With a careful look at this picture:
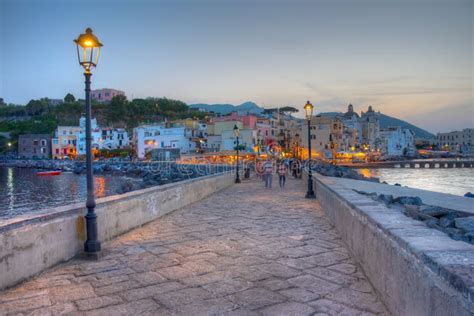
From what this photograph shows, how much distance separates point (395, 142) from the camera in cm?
11775

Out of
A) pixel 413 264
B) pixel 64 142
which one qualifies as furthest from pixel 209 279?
pixel 64 142

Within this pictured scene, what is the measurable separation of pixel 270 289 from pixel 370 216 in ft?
4.81

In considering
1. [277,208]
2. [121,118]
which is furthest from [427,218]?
[121,118]

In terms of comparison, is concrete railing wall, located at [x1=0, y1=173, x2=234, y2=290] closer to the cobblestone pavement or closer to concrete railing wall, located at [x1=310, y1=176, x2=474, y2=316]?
the cobblestone pavement

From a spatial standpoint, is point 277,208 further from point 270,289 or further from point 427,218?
point 270,289

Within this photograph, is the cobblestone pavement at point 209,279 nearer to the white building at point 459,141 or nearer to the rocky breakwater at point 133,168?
the rocky breakwater at point 133,168

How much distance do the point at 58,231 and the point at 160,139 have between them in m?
70.3

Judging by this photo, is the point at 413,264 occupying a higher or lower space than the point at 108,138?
lower

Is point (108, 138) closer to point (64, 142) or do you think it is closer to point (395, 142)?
point (64, 142)

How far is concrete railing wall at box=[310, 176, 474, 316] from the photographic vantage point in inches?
83.7

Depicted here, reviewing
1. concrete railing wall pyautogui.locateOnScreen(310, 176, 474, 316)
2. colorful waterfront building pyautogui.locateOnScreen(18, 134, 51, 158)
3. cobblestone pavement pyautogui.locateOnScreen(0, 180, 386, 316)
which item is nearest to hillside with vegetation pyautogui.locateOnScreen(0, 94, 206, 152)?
colorful waterfront building pyautogui.locateOnScreen(18, 134, 51, 158)

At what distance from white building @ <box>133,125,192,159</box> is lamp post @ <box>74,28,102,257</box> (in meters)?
65.7

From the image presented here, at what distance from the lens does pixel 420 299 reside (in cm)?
249

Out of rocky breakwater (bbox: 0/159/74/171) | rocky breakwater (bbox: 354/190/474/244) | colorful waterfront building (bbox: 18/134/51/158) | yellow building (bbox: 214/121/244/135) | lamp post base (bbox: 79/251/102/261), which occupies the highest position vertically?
yellow building (bbox: 214/121/244/135)
